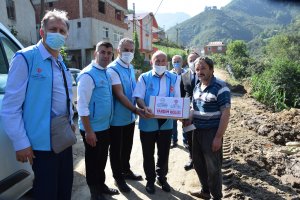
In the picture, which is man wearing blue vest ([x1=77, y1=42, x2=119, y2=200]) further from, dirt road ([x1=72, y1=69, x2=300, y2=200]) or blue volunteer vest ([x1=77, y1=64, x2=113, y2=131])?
dirt road ([x1=72, y1=69, x2=300, y2=200])

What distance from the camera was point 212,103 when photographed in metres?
3.64

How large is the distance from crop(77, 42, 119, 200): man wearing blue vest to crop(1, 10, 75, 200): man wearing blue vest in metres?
0.67

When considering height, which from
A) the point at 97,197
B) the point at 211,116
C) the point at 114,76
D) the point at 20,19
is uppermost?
the point at 20,19

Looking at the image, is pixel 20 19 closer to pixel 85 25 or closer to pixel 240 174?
pixel 85 25

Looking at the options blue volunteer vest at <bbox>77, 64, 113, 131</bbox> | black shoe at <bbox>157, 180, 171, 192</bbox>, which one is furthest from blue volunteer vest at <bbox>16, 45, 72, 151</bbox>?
black shoe at <bbox>157, 180, 171, 192</bbox>

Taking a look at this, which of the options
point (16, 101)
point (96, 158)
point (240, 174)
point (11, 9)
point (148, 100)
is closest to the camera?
point (16, 101)

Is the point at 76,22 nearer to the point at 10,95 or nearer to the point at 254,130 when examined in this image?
the point at 254,130

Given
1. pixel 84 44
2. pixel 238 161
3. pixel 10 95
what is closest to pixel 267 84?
pixel 238 161

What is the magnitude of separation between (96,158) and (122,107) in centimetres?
80

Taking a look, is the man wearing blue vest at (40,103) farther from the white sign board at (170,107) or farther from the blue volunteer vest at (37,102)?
the white sign board at (170,107)

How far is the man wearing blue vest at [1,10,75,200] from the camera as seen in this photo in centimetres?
239

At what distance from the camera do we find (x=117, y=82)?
405cm

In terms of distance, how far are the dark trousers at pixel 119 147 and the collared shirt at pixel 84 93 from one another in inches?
31.1

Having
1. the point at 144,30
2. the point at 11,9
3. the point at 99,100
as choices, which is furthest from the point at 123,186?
the point at 144,30
